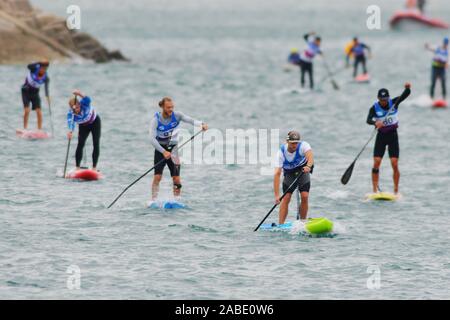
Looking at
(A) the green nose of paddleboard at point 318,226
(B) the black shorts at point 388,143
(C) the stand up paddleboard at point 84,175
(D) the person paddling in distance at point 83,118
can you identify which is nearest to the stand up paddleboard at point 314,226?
(A) the green nose of paddleboard at point 318,226

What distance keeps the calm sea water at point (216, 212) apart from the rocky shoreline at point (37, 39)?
1033 millimetres

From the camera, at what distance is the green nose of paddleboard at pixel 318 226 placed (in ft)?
71.9

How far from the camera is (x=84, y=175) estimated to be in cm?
2714

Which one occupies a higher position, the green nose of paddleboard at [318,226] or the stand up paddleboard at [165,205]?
the stand up paddleboard at [165,205]

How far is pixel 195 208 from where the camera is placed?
81.1 ft

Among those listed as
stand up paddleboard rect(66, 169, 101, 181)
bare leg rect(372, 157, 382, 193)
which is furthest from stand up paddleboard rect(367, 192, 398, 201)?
stand up paddleboard rect(66, 169, 101, 181)

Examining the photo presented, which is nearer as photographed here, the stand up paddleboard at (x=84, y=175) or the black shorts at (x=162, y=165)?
the black shorts at (x=162, y=165)

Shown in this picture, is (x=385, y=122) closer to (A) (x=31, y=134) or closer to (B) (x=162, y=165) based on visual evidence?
(B) (x=162, y=165)

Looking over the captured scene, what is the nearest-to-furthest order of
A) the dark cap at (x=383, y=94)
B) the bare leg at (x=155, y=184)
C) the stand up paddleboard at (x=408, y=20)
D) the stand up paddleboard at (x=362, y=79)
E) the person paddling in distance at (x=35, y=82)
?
the bare leg at (x=155, y=184)
the dark cap at (x=383, y=94)
the person paddling in distance at (x=35, y=82)
the stand up paddleboard at (x=362, y=79)
the stand up paddleboard at (x=408, y=20)

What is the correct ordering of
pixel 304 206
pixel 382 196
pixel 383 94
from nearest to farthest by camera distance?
pixel 304 206, pixel 383 94, pixel 382 196

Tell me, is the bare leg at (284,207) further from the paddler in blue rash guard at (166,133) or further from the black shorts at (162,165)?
the black shorts at (162,165)

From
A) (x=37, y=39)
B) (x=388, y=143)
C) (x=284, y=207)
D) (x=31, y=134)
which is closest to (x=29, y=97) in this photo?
(x=31, y=134)

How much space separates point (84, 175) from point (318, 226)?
24.1 feet

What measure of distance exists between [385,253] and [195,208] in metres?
5.09
